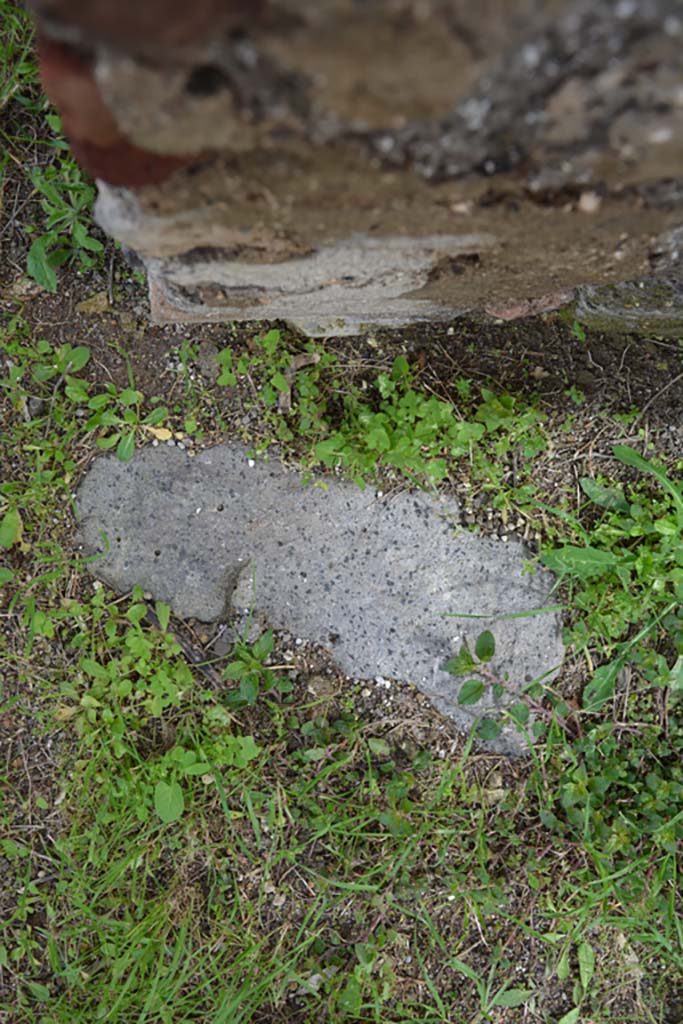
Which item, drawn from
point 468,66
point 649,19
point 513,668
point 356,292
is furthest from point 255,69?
point 513,668

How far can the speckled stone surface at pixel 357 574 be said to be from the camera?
7.74 ft

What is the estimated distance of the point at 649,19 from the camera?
1117mm

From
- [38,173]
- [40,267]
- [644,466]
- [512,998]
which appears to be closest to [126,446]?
[40,267]

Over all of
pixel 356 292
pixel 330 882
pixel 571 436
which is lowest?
pixel 330 882

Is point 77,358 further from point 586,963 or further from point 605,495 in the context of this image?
point 586,963

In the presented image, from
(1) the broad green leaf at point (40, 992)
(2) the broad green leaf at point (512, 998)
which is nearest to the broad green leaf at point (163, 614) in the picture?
(1) the broad green leaf at point (40, 992)

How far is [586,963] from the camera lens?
2.39 metres

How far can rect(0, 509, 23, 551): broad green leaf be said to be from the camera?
2287mm

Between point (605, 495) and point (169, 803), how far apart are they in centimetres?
157

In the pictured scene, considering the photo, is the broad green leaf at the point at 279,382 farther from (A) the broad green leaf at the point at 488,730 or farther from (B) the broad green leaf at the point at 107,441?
(A) the broad green leaf at the point at 488,730

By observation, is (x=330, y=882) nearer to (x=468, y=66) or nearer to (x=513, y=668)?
(x=513, y=668)

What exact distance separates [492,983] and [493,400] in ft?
5.82

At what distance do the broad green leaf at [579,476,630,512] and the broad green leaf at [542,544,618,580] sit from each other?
0.14m

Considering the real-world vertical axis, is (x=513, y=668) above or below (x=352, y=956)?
above
